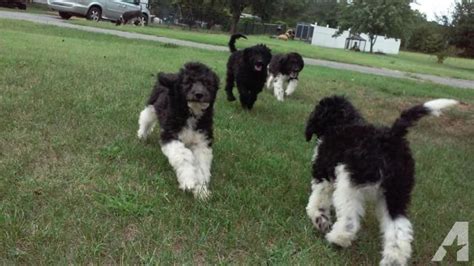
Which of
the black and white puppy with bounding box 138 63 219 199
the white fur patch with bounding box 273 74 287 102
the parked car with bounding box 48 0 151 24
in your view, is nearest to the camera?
the black and white puppy with bounding box 138 63 219 199

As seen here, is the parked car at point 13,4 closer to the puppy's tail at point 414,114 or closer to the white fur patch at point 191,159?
the white fur patch at point 191,159

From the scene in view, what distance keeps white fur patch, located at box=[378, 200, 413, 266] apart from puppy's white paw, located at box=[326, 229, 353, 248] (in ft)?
0.96

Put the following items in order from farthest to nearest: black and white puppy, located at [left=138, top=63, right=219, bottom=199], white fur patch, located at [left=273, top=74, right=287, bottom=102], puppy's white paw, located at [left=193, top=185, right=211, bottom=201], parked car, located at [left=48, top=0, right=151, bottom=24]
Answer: parked car, located at [left=48, top=0, right=151, bottom=24]
white fur patch, located at [left=273, top=74, right=287, bottom=102]
black and white puppy, located at [left=138, top=63, right=219, bottom=199]
puppy's white paw, located at [left=193, top=185, right=211, bottom=201]


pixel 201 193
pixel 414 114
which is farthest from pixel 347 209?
pixel 201 193

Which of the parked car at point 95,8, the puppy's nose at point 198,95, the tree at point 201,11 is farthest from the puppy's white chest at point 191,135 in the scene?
the tree at point 201,11

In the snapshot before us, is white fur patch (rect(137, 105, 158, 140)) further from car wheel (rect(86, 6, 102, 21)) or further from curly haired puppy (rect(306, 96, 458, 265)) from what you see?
car wheel (rect(86, 6, 102, 21))

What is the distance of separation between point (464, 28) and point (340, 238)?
47827mm

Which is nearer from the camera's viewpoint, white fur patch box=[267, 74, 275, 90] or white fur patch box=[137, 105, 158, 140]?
white fur patch box=[137, 105, 158, 140]

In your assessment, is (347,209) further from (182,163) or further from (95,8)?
(95,8)

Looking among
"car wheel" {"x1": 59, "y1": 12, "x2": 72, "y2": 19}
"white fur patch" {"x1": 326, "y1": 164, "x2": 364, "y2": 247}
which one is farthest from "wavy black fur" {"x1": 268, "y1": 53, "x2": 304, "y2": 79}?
"car wheel" {"x1": 59, "y1": 12, "x2": 72, "y2": 19}

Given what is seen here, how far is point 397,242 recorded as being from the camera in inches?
153

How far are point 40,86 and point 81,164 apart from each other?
339cm

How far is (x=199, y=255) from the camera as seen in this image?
3.87 meters

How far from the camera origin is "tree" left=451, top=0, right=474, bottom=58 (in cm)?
4612
